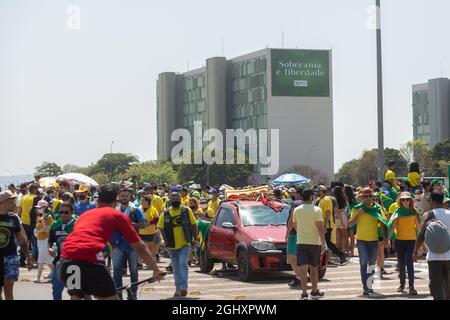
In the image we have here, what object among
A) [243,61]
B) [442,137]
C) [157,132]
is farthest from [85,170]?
[442,137]

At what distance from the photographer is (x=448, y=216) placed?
1203 cm

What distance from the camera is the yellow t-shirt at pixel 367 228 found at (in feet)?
49.4

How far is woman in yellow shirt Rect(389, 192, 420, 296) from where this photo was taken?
14.9 m

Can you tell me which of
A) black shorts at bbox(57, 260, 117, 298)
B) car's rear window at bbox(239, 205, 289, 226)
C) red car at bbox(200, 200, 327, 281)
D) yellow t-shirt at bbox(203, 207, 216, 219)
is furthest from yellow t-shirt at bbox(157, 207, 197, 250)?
black shorts at bbox(57, 260, 117, 298)

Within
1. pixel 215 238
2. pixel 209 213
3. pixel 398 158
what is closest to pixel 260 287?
pixel 215 238

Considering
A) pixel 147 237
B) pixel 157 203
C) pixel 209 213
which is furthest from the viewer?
pixel 157 203

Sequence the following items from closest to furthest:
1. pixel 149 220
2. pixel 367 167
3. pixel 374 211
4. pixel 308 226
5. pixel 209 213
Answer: pixel 308 226 → pixel 374 211 → pixel 149 220 → pixel 209 213 → pixel 367 167

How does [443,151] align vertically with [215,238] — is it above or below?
above

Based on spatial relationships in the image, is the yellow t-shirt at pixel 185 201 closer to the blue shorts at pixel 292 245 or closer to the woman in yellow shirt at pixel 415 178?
the woman in yellow shirt at pixel 415 178

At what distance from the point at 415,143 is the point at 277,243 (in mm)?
114300

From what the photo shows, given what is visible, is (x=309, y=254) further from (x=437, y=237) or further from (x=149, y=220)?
(x=149, y=220)

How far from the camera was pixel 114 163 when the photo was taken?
159875mm

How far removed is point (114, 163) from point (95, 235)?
15276 cm
